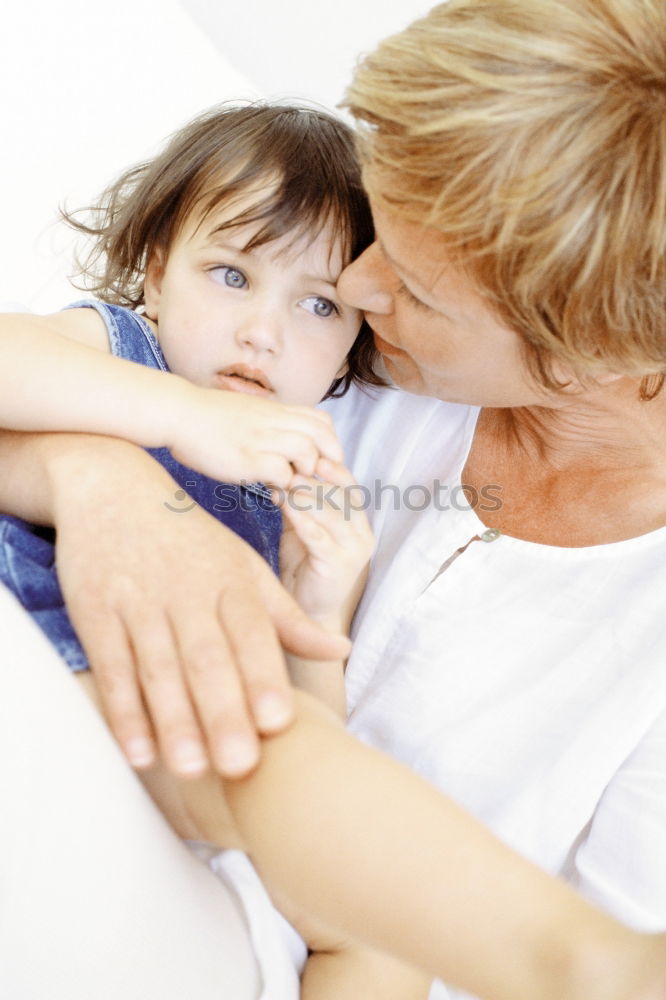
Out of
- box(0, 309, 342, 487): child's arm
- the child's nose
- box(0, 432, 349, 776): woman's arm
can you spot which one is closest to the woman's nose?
the child's nose

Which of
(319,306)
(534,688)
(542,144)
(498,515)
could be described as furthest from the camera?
(319,306)

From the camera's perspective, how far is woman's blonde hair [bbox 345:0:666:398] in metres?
0.84

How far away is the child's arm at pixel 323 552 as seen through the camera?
940mm

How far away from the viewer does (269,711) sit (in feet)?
2.41

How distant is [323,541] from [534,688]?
12.9 inches

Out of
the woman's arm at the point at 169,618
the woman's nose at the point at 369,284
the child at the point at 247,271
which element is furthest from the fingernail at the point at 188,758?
the woman's nose at the point at 369,284

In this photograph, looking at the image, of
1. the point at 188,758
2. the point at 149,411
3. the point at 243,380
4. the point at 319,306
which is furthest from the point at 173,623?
the point at 319,306

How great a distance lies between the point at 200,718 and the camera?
734 mm

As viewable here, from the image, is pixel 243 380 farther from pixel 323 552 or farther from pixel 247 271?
pixel 323 552

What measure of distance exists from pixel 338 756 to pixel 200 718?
0.35 ft

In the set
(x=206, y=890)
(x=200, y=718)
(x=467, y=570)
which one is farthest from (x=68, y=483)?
(x=467, y=570)

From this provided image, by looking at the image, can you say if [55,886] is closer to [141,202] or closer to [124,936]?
[124,936]

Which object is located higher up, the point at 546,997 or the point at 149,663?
the point at 149,663

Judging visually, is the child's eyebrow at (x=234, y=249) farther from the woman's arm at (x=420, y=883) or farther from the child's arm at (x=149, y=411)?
the woman's arm at (x=420, y=883)
